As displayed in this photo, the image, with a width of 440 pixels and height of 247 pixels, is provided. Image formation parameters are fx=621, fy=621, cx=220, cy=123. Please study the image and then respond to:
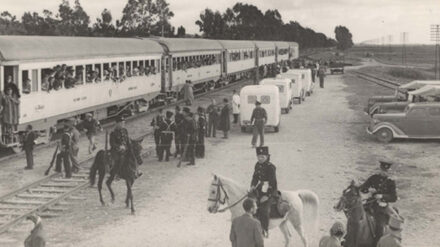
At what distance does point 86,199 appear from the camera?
13.3 meters

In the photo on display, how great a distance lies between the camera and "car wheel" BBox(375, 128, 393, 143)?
69.4 feet

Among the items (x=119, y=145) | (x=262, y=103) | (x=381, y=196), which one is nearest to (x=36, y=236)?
(x=381, y=196)

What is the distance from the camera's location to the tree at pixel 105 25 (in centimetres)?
7889

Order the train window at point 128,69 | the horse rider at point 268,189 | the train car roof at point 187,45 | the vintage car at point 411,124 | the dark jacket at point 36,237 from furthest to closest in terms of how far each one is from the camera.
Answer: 1. the train car roof at point 187,45
2. the train window at point 128,69
3. the vintage car at point 411,124
4. the horse rider at point 268,189
5. the dark jacket at point 36,237

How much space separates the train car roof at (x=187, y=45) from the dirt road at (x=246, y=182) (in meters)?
8.97

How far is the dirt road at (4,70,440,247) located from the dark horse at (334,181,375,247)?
2169 mm

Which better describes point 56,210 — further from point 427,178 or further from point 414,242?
point 427,178

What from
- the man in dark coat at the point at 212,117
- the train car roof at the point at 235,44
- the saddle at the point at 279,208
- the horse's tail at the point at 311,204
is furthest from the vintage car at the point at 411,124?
the train car roof at the point at 235,44

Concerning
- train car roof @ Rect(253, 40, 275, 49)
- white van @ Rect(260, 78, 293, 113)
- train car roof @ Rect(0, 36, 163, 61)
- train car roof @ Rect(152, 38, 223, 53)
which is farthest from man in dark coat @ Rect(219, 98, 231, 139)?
train car roof @ Rect(253, 40, 275, 49)

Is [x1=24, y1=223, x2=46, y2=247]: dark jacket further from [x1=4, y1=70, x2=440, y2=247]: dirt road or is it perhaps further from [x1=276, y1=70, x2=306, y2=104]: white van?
[x1=276, y1=70, x2=306, y2=104]: white van

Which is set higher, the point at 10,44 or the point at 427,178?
the point at 10,44

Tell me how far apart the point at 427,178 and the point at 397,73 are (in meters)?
53.9

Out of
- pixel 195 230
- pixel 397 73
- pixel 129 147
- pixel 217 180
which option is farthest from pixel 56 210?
pixel 397 73

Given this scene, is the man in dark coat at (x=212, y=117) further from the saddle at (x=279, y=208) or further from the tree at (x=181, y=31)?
the tree at (x=181, y=31)
